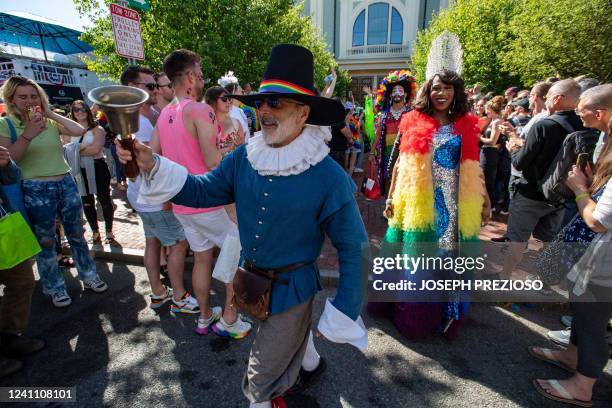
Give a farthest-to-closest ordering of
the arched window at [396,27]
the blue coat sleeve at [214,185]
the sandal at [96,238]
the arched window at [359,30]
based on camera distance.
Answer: the arched window at [359,30] < the arched window at [396,27] < the sandal at [96,238] < the blue coat sleeve at [214,185]

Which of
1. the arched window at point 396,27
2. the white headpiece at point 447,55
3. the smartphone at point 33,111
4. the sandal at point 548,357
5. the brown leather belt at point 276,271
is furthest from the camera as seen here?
the arched window at point 396,27

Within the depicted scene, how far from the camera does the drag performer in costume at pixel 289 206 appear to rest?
5.49 ft

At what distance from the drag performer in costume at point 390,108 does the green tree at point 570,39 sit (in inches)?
279

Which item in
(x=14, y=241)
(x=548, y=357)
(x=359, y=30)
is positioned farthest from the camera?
(x=359, y=30)

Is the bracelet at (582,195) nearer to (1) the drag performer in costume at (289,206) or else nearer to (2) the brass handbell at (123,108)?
(1) the drag performer in costume at (289,206)

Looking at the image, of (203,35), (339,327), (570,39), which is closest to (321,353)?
(339,327)

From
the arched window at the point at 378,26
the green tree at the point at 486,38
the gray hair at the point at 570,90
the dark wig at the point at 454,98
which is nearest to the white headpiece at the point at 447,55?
the dark wig at the point at 454,98

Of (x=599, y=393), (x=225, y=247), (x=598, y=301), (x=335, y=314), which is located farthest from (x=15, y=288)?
(x=599, y=393)

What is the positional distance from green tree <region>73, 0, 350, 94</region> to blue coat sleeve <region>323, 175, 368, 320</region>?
31.8 ft

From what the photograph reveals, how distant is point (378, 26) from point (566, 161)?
35319 mm

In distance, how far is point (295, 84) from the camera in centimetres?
167

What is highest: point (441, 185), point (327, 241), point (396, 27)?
point (396, 27)

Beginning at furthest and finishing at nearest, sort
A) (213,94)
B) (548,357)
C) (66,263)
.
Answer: (66,263), (213,94), (548,357)

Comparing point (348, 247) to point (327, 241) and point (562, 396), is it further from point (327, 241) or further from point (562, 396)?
point (327, 241)
